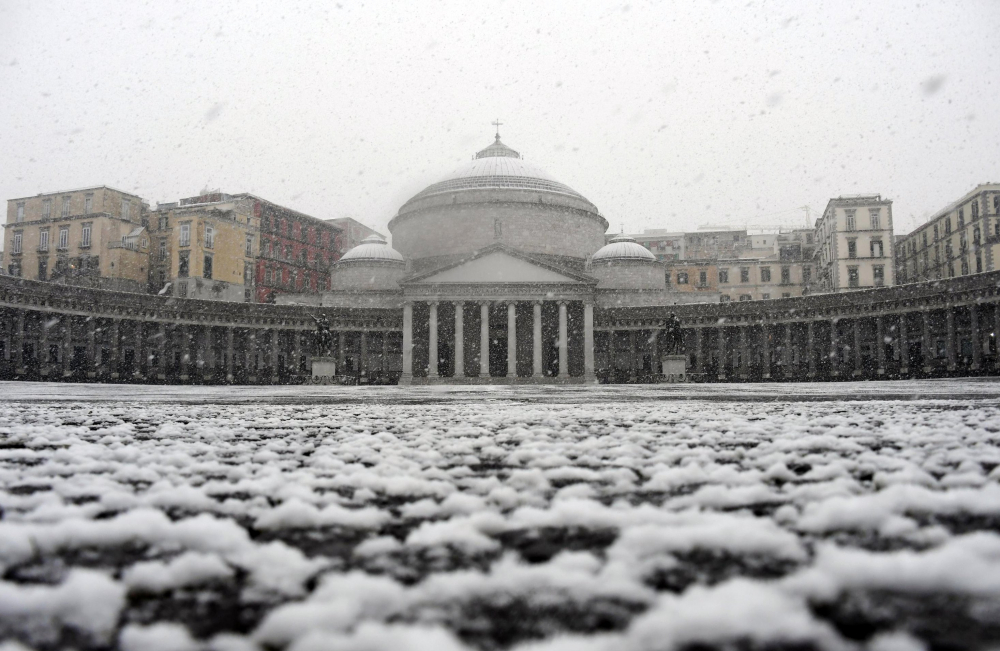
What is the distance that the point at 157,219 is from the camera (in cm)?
5772

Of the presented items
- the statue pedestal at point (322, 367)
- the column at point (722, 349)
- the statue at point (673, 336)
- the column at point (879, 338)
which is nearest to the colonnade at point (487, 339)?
the statue pedestal at point (322, 367)

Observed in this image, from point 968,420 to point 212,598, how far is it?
6.65m

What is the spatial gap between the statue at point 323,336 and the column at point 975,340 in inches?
1384

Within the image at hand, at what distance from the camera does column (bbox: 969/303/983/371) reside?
38.2 meters

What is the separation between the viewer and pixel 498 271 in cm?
→ 4619

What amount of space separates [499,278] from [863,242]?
34.1 m

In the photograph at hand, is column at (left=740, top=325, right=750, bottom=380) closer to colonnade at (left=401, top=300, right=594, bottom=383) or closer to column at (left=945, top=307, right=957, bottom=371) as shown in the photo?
colonnade at (left=401, top=300, right=594, bottom=383)

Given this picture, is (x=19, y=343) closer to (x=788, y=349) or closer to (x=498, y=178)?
(x=498, y=178)

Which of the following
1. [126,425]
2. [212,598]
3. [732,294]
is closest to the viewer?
[212,598]

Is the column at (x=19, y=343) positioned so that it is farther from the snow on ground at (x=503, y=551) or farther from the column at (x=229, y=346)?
the snow on ground at (x=503, y=551)

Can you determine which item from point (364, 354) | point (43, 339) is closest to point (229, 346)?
point (364, 354)

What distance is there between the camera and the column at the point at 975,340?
3822 centimetres

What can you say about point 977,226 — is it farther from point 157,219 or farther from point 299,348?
point 157,219

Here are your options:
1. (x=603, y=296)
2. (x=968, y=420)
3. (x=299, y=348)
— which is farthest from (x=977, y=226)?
(x=968, y=420)
